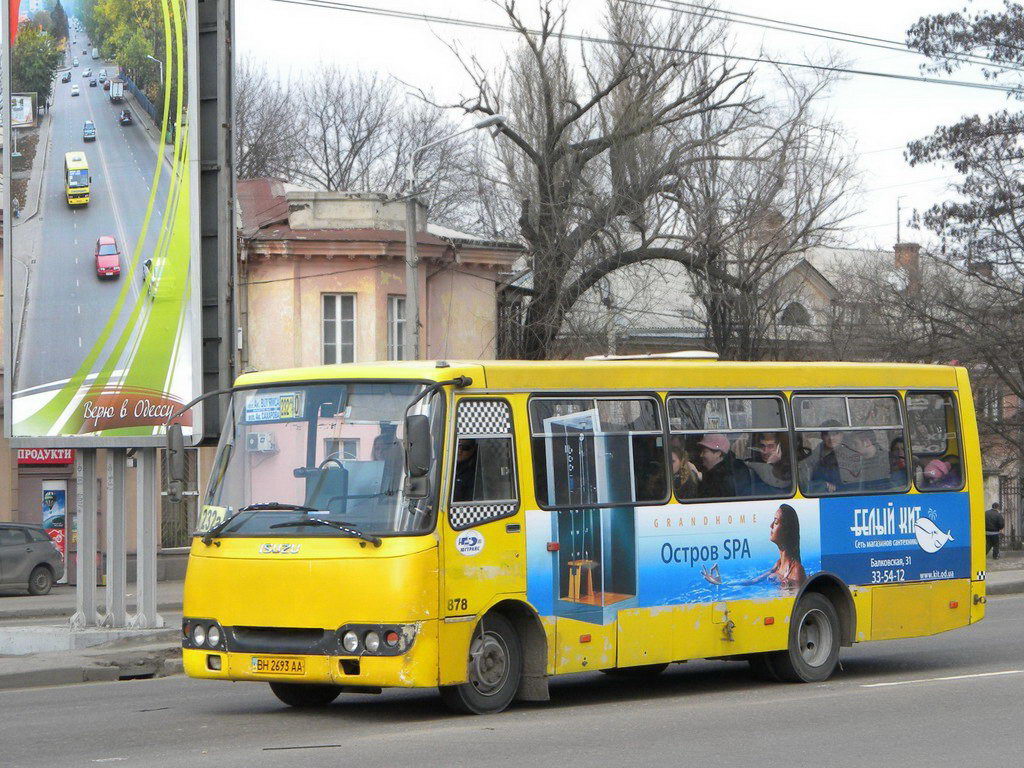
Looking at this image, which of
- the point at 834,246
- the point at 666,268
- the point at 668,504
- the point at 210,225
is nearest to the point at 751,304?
the point at 834,246

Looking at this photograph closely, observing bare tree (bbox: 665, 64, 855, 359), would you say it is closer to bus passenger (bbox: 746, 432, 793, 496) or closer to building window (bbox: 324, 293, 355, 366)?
building window (bbox: 324, 293, 355, 366)

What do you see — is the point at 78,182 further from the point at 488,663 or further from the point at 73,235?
the point at 488,663

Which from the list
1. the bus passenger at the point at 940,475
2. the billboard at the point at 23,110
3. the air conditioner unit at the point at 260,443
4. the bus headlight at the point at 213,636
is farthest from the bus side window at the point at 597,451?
the billboard at the point at 23,110

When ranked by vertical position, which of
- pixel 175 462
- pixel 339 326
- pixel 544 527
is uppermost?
pixel 339 326

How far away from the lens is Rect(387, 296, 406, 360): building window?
37.9 meters

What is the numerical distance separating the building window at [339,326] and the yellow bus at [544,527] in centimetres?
2448

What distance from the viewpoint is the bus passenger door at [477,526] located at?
10406 millimetres

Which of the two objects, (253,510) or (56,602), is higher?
(253,510)

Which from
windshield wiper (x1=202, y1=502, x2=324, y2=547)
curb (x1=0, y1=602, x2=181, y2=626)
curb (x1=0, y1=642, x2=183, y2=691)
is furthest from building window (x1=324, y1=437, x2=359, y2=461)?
curb (x1=0, y1=602, x2=181, y2=626)

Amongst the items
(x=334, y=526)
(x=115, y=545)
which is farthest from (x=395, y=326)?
(x=334, y=526)

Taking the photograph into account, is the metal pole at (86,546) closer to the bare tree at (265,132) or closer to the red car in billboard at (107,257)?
the red car in billboard at (107,257)

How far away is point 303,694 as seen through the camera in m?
11.5

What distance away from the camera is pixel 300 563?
10.4m

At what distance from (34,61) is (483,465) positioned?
30.4 feet
